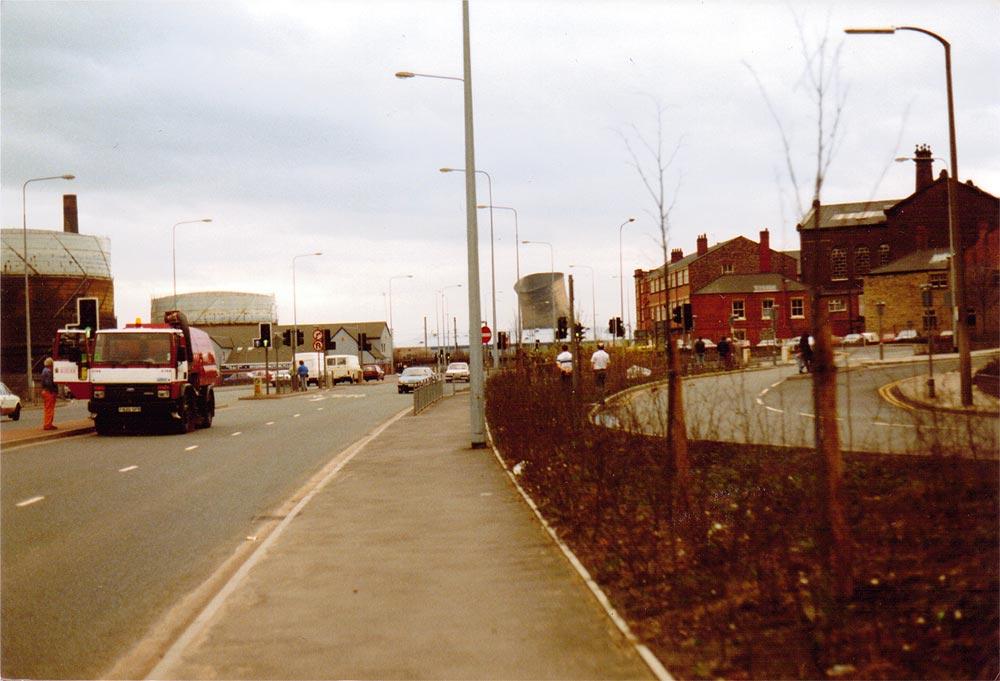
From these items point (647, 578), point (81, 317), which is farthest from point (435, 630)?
point (81, 317)

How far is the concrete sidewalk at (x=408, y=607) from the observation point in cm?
539

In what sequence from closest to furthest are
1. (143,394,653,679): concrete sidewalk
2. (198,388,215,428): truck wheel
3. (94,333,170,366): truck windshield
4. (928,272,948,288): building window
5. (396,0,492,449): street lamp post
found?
(143,394,653,679): concrete sidewalk, (396,0,492,449): street lamp post, (94,333,170,366): truck windshield, (198,388,215,428): truck wheel, (928,272,948,288): building window

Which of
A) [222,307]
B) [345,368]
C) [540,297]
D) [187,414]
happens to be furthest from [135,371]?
[222,307]

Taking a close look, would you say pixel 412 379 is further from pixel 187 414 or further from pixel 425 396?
pixel 187 414

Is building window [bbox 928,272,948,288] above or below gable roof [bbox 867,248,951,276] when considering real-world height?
below

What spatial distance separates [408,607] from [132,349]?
67.5ft

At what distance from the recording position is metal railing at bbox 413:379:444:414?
103 ft

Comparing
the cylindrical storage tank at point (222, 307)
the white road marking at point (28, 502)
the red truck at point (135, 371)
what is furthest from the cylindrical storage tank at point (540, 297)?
the cylindrical storage tank at point (222, 307)

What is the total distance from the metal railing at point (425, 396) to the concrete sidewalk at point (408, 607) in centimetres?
1963

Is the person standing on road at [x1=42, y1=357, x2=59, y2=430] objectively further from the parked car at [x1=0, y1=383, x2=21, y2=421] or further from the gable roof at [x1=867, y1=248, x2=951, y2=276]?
the gable roof at [x1=867, y1=248, x2=951, y2=276]

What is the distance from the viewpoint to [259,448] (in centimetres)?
2062

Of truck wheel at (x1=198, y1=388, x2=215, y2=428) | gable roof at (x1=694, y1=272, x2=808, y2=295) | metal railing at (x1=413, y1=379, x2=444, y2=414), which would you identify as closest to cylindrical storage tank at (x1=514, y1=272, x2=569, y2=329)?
metal railing at (x1=413, y1=379, x2=444, y2=414)

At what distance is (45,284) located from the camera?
7025 cm

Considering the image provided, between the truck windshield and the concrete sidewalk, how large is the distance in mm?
15090
